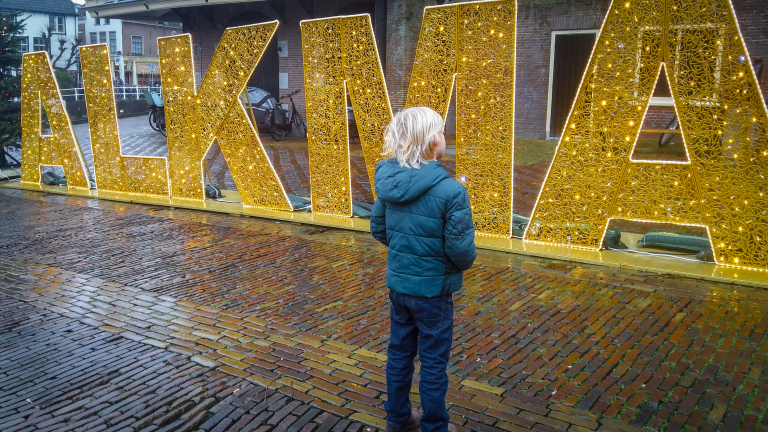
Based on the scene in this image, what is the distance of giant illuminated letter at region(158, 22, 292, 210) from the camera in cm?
814

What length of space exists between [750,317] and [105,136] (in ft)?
27.7

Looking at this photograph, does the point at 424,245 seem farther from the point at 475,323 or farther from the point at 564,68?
the point at 564,68

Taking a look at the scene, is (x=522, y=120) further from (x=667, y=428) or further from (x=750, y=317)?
(x=667, y=428)

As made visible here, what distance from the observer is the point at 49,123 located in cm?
1002

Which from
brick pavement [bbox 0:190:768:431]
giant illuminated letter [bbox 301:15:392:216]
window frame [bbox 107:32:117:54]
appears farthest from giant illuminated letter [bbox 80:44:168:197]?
window frame [bbox 107:32:117:54]

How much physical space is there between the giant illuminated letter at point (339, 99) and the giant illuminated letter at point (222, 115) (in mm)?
616

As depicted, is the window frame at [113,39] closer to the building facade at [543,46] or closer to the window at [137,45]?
the window at [137,45]

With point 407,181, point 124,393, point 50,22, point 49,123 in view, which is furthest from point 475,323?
point 50,22

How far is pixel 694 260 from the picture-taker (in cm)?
596

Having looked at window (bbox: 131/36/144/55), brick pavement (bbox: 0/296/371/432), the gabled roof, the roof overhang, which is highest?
the gabled roof

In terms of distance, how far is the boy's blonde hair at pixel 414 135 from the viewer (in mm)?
2879

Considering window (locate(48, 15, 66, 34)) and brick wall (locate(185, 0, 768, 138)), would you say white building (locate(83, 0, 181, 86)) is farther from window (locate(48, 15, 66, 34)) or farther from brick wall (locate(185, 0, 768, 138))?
brick wall (locate(185, 0, 768, 138))

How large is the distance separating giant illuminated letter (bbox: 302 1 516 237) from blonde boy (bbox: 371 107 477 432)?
12.2ft

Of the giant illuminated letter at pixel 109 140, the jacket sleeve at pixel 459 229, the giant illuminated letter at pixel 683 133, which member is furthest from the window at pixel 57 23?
the jacket sleeve at pixel 459 229
